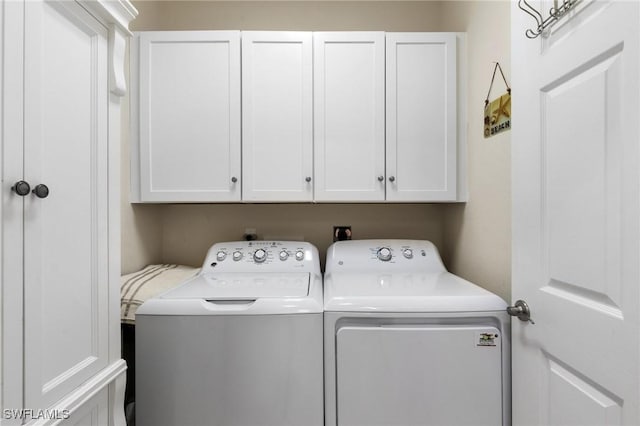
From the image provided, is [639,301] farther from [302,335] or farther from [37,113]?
[37,113]

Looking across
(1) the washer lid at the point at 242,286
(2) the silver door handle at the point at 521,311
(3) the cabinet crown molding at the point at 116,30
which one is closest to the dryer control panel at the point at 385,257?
(1) the washer lid at the point at 242,286

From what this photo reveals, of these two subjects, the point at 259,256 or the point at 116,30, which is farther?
the point at 259,256

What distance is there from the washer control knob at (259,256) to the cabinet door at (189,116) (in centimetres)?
31

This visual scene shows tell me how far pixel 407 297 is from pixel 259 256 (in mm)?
813

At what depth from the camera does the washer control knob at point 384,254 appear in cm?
166

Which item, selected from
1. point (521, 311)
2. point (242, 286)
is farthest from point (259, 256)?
point (521, 311)

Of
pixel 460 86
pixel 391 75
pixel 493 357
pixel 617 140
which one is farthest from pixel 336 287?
pixel 460 86

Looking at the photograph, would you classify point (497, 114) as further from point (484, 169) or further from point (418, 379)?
point (418, 379)

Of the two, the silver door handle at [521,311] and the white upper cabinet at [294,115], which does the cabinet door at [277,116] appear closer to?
the white upper cabinet at [294,115]

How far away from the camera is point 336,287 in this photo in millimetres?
1309

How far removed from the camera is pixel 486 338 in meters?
1.11

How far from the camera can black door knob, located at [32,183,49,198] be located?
2.09 ft

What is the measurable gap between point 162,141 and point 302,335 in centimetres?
125

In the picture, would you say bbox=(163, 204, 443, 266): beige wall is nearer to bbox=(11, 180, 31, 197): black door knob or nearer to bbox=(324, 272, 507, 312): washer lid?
bbox=(324, 272, 507, 312): washer lid
